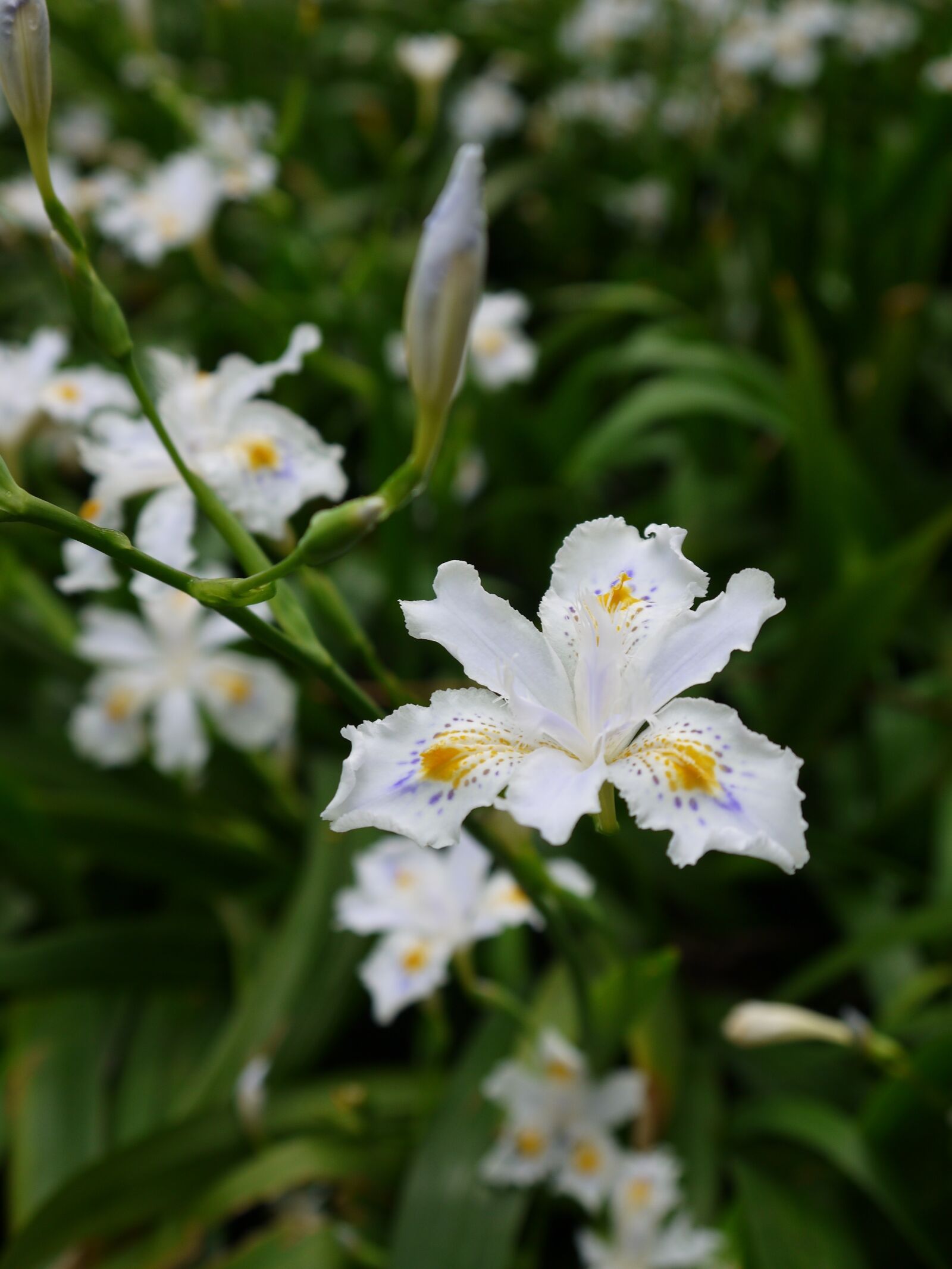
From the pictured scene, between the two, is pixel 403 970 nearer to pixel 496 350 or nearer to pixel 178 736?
pixel 178 736

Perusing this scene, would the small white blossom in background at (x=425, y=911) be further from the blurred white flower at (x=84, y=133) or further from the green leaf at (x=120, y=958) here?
the blurred white flower at (x=84, y=133)

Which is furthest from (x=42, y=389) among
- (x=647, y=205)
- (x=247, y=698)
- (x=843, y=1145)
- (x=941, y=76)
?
(x=647, y=205)

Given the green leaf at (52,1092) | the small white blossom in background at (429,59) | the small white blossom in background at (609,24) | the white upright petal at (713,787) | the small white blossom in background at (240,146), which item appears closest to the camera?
the white upright petal at (713,787)

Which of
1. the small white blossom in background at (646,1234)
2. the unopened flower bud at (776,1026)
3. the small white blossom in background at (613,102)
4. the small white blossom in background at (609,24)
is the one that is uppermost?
the small white blossom in background at (609,24)

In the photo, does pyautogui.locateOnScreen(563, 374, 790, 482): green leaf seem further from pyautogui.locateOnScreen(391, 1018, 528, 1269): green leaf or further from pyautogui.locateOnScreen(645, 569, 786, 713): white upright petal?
pyautogui.locateOnScreen(645, 569, 786, 713): white upright petal

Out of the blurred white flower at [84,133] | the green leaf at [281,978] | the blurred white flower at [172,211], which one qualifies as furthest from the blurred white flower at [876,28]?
the green leaf at [281,978]

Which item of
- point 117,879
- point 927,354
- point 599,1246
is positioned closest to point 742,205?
point 927,354
